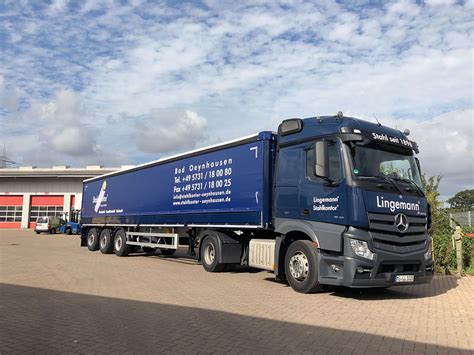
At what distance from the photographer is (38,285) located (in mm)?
9336

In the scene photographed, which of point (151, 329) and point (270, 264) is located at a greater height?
point (270, 264)

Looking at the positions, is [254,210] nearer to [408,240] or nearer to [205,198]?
[205,198]

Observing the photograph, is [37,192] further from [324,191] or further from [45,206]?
[324,191]

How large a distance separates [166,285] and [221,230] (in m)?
2.46

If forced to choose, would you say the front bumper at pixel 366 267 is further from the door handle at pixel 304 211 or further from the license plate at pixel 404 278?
the door handle at pixel 304 211

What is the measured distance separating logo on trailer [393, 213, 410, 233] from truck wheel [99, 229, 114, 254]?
13109 mm

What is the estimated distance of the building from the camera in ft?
168

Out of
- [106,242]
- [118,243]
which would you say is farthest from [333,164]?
[106,242]

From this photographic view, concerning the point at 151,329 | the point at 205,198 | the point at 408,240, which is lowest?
the point at 151,329

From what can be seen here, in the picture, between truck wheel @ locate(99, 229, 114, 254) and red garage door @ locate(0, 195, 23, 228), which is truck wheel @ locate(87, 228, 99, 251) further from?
red garage door @ locate(0, 195, 23, 228)

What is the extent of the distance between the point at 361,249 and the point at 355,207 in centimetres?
74

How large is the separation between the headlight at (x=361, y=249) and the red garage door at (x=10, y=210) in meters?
52.6

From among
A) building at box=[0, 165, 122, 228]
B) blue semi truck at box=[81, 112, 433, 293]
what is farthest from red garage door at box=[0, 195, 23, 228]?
blue semi truck at box=[81, 112, 433, 293]

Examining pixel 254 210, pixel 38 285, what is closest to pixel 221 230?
pixel 254 210
